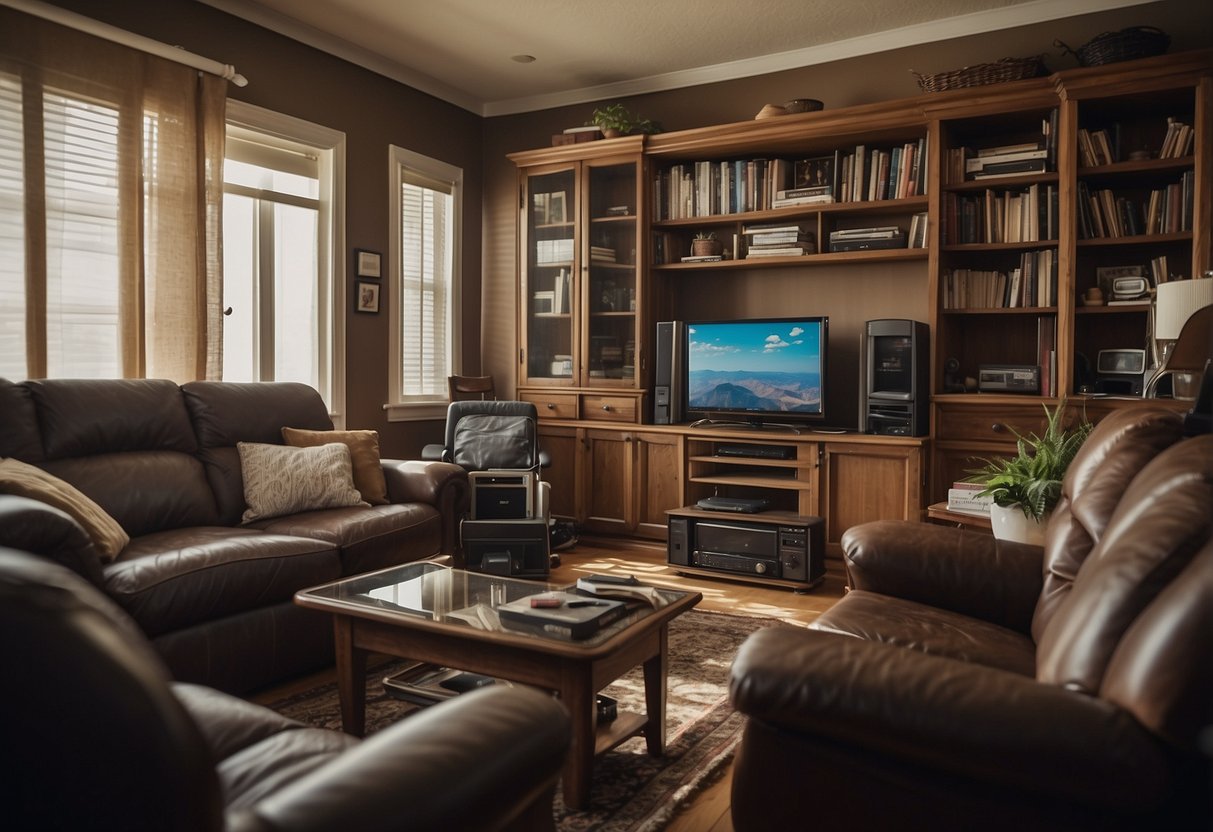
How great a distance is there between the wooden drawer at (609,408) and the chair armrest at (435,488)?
4.71 feet

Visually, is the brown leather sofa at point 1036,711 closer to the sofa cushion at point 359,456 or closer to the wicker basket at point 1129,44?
the sofa cushion at point 359,456

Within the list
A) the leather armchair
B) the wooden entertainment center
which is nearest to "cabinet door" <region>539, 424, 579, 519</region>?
the wooden entertainment center

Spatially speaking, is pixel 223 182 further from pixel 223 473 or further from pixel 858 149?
pixel 858 149

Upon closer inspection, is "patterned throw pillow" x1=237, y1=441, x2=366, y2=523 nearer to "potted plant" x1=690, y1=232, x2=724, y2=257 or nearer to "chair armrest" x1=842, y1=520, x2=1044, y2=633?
"chair armrest" x1=842, y1=520, x2=1044, y2=633

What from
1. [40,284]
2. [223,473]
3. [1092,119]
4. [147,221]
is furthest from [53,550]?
[1092,119]

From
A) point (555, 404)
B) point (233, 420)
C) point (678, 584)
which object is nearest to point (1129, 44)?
point (678, 584)

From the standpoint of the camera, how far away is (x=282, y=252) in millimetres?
4527

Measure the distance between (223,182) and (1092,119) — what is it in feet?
13.4

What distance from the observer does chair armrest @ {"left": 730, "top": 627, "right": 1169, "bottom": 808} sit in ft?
3.71

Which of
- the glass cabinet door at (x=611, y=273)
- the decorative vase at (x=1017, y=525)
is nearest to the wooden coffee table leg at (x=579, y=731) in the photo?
the decorative vase at (x=1017, y=525)

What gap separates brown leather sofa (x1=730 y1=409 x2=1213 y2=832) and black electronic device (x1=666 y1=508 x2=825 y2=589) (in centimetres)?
228

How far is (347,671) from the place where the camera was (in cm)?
227

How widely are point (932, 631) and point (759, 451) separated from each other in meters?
2.57

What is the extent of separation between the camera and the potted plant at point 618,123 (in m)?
5.00
